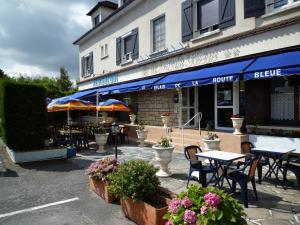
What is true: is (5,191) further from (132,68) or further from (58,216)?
(132,68)

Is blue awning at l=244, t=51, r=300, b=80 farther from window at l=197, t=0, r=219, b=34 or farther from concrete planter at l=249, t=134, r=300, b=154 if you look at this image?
window at l=197, t=0, r=219, b=34

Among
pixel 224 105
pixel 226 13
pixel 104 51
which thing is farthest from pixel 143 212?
pixel 104 51

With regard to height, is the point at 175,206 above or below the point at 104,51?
below

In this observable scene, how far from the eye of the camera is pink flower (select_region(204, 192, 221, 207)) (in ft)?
12.2

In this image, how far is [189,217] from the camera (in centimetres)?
363

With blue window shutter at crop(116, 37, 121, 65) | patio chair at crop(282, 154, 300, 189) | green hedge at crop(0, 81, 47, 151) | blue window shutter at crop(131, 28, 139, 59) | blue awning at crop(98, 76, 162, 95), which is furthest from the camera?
blue window shutter at crop(116, 37, 121, 65)

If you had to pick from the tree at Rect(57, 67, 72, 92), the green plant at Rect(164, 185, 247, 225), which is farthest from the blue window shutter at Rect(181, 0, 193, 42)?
the tree at Rect(57, 67, 72, 92)

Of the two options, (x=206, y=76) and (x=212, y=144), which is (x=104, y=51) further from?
(x=212, y=144)

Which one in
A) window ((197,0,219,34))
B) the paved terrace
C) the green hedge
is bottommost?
the paved terrace

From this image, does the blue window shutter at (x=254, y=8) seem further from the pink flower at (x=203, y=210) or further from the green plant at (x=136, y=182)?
the pink flower at (x=203, y=210)

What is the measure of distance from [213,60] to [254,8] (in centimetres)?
287

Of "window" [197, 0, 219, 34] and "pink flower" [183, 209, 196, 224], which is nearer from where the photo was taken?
"pink flower" [183, 209, 196, 224]

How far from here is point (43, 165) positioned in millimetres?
10578

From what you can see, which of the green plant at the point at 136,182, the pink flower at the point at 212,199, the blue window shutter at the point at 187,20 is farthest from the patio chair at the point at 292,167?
the blue window shutter at the point at 187,20
